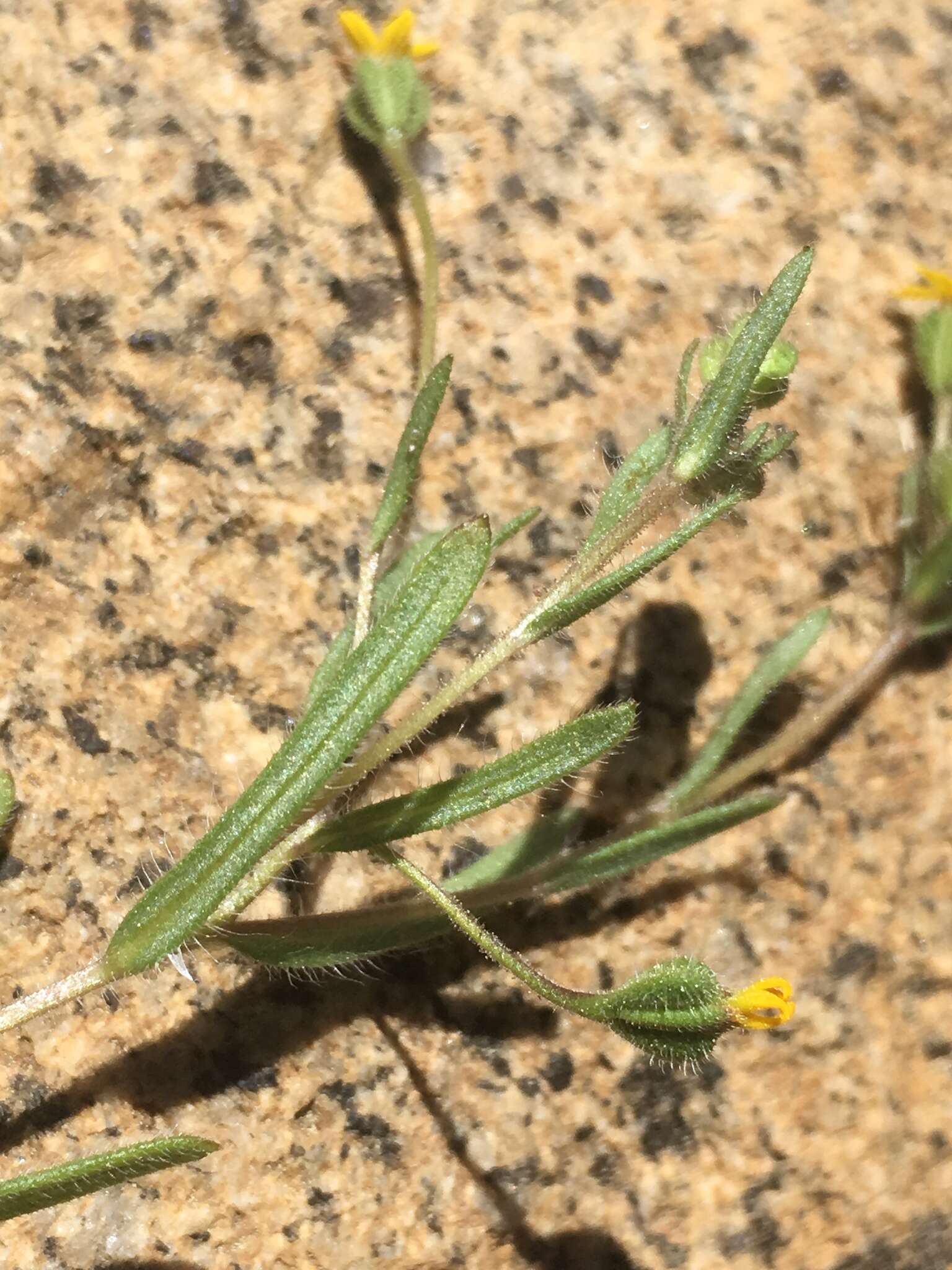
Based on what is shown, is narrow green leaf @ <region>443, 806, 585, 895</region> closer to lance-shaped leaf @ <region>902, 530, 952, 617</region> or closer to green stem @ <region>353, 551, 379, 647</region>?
green stem @ <region>353, 551, 379, 647</region>

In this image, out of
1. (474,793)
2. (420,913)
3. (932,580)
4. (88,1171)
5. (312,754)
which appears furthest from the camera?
(932,580)

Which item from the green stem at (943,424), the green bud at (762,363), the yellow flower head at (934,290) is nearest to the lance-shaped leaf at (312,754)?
the green bud at (762,363)

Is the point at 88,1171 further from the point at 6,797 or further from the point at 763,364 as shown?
the point at 763,364

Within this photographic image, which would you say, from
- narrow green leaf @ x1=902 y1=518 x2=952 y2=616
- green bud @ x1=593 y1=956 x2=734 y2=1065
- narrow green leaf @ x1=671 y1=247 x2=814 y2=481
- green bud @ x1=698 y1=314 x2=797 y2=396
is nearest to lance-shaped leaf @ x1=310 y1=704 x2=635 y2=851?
green bud @ x1=593 y1=956 x2=734 y2=1065

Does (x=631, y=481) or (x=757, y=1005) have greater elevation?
(x=631, y=481)

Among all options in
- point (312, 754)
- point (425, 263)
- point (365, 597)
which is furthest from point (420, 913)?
point (425, 263)

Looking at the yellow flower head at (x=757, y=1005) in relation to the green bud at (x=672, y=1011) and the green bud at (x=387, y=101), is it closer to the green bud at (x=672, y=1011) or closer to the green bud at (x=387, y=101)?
the green bud at (x=672, y=1011)

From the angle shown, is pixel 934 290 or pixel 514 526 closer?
pixel 514 526
